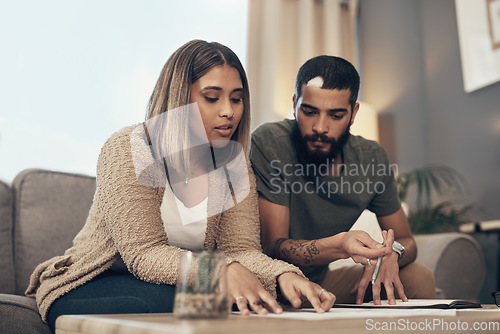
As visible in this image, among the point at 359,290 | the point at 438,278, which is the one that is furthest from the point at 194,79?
the point at 438,278

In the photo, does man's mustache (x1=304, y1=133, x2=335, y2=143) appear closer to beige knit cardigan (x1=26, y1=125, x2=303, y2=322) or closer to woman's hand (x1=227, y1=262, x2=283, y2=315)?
beige knit cardigan (x1=26, y1=125, x2=303, y2=322)

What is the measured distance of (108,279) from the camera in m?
1.11

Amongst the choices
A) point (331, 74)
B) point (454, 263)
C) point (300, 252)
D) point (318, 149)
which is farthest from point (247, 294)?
point (454, 263)

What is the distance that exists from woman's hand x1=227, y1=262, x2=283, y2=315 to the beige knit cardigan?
0.06 m

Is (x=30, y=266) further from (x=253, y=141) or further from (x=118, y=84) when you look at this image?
(x=118, y=84)

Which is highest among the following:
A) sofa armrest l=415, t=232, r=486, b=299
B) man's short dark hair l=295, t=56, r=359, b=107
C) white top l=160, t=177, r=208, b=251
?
man's short dark hair l=295, t=56, r=359, b=107

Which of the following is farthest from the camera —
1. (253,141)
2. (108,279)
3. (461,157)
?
(461,157)

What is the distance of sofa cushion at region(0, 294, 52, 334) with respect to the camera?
1112 mm

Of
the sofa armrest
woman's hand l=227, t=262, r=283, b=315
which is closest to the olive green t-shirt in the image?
the sofa armrest

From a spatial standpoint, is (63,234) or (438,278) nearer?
(63,234)

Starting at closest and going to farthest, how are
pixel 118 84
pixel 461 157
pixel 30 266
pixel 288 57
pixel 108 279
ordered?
pixel 108 279
pixel 30 266
pixel 118 84
pixel 461 157
pixel 288 57

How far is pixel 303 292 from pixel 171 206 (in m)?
0.44

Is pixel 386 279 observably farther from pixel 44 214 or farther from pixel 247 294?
pixel 44 214

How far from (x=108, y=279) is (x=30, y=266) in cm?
68
